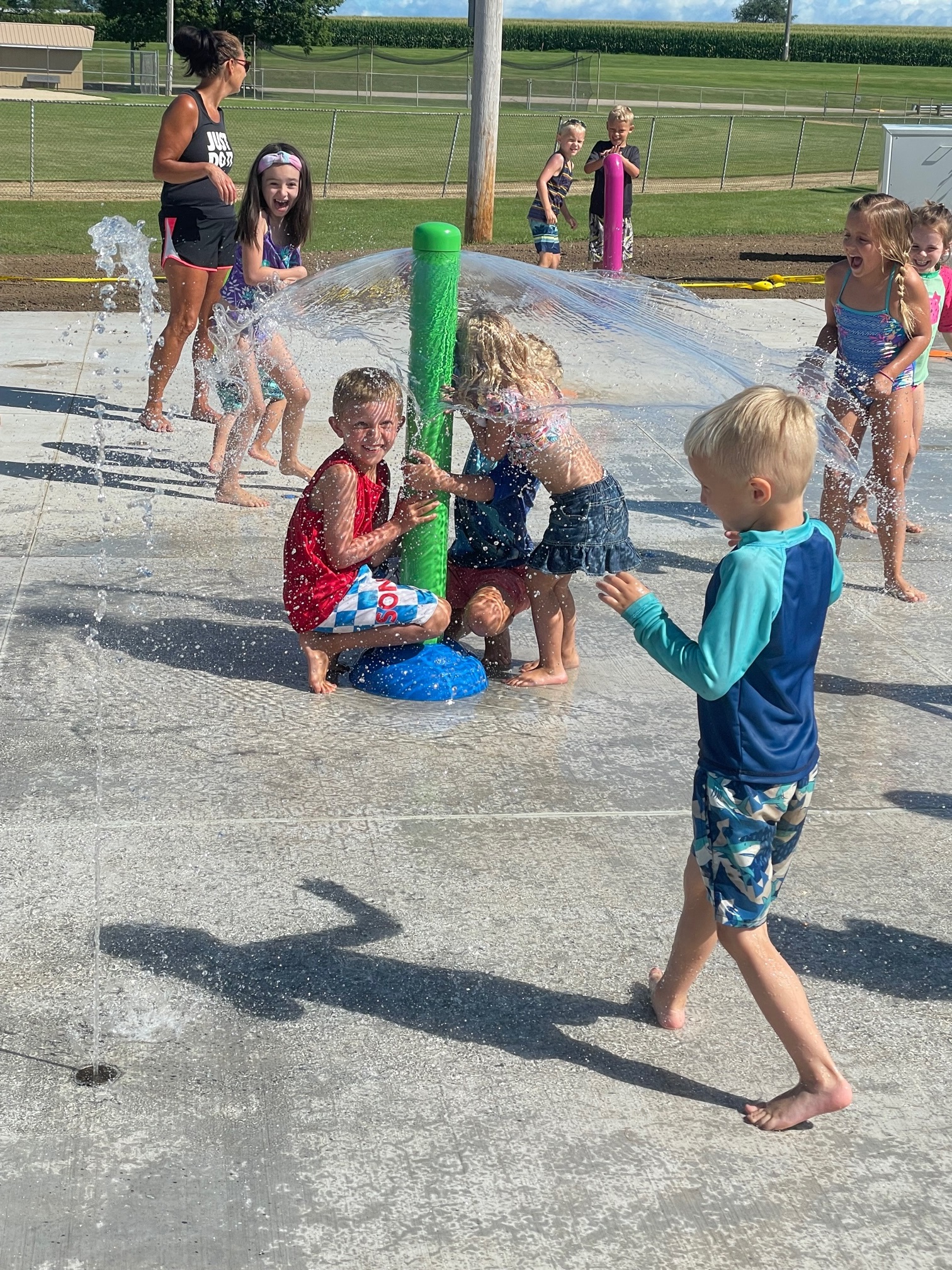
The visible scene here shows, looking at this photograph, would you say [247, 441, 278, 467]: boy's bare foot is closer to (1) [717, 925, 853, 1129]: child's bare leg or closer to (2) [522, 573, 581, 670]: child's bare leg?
(2) [522, 573, 581, 670]: child's bare leg

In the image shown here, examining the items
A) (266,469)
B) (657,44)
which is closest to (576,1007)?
(266,469)

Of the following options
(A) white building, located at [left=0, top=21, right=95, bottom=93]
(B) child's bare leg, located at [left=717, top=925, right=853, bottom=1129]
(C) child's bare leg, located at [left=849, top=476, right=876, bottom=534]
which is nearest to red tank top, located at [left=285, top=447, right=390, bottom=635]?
(B) child's bare leg, located at [left=717, top=925, right=853, bottom=1129]

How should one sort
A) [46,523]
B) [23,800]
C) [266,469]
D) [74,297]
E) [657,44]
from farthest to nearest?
1. [657,44]
2. [74,297]
3. [266,469]
4. [46,523]
5. [23,800]

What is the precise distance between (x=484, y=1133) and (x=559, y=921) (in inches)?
33.1

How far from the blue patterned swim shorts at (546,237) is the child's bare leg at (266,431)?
505 centimetres

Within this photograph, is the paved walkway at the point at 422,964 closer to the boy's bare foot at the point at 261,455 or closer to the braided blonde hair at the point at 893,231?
the braided blonde hair at the point at 893,231

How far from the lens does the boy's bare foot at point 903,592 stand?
19.8 ft

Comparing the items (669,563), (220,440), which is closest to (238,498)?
(220,440)

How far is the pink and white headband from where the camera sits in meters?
6.78

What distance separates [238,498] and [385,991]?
412cm

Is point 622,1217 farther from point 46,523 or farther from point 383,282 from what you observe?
point 46,523

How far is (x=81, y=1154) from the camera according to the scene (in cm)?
270

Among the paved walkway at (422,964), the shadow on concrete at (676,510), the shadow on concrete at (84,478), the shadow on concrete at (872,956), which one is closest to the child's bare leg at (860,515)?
the shadow on concrete at (676,510)

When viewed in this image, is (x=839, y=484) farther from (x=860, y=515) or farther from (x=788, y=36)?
(x=788, y=36)
